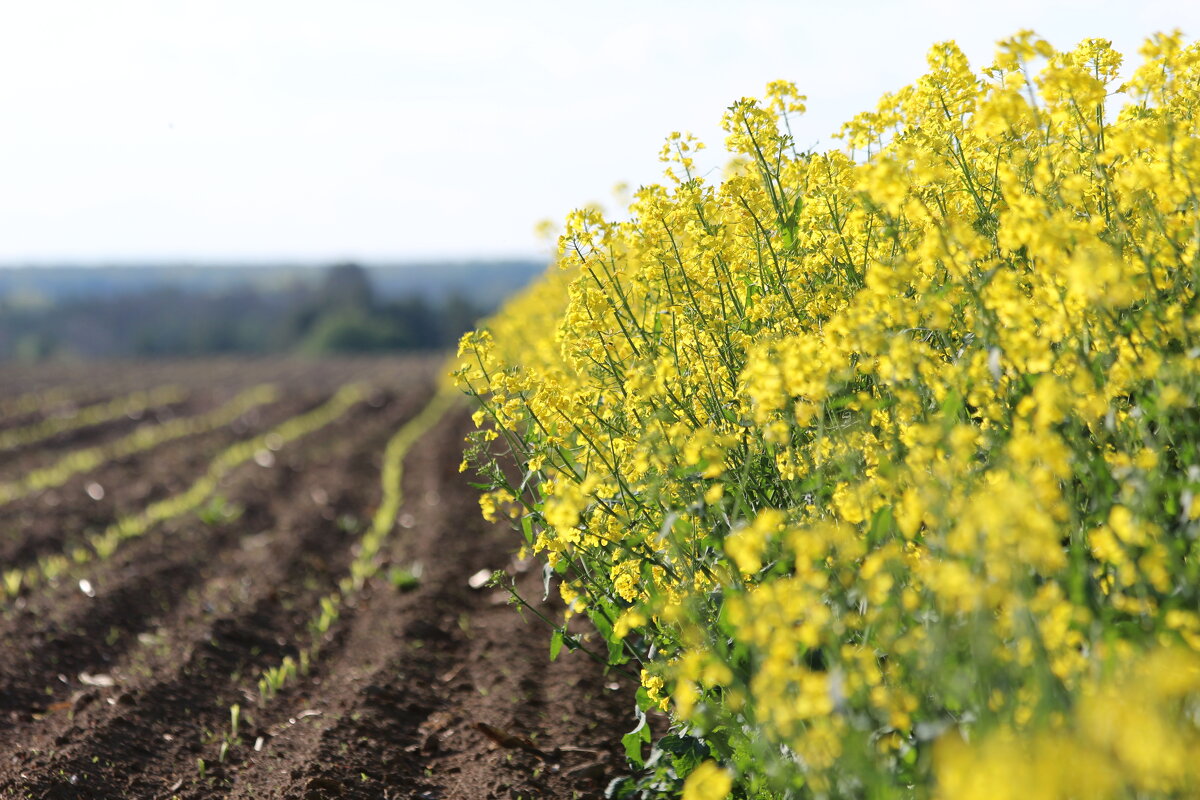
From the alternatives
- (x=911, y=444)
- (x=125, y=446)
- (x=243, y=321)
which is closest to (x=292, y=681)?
(x=911, y=444)

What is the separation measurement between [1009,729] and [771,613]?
490 millimetres

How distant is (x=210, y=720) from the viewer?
5.33 meters

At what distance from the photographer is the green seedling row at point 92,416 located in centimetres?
1738

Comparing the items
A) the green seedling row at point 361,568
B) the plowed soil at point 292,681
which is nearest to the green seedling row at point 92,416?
the green seedling row at point 361,568

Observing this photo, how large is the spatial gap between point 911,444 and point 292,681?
410 cm

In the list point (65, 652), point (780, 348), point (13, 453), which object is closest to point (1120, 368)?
point (780, 348)

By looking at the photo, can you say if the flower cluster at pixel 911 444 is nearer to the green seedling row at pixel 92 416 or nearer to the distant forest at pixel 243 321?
the green seedling row at pixel 92 416

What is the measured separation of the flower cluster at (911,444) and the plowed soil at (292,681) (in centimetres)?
95

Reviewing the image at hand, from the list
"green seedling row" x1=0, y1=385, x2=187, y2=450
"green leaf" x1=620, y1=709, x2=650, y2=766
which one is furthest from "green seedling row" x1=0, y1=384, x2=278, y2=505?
"green leaf" x1=620, y1=709, x2=650, y2=766

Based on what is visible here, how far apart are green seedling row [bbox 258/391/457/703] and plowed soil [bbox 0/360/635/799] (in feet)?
0.22

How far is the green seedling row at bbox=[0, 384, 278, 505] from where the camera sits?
12.5m

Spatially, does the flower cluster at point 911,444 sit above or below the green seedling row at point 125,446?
above

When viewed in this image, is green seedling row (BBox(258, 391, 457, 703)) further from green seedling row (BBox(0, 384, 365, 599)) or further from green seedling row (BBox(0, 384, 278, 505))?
green seedling row (BBox(0, 384, 278, 505))

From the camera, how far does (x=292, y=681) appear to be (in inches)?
233
